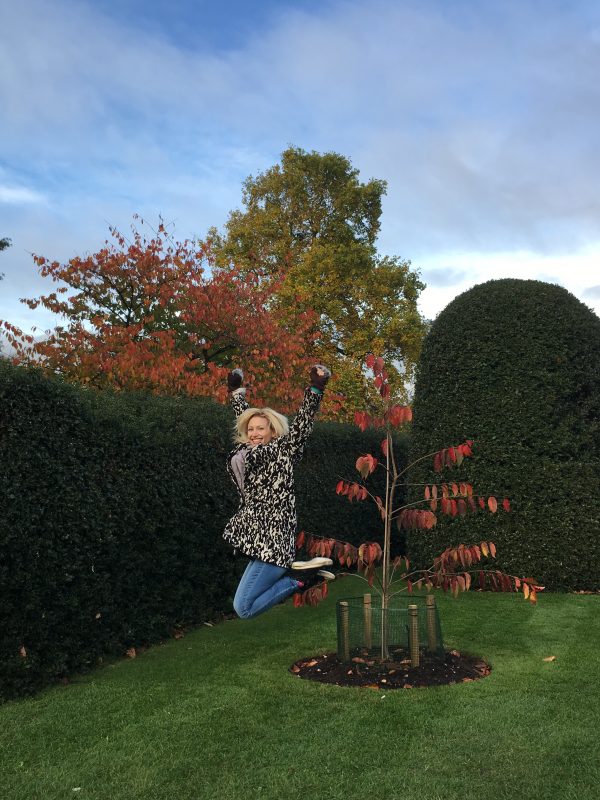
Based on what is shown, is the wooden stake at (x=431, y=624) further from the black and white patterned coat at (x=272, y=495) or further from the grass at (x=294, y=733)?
the black and white patterned coat at (x=272, y=495)

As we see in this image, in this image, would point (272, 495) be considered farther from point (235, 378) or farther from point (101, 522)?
point (101, 522)

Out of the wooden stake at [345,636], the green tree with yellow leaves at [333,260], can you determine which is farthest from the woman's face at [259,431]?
the green tree with yellow leaves at [333,260]

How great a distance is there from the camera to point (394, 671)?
5.44 m

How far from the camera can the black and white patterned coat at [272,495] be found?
555cm

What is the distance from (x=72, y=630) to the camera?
5828 mm

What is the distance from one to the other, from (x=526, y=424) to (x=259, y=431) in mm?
4761

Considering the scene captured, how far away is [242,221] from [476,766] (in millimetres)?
29394

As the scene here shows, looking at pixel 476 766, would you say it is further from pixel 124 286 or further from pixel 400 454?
pixel 124 286

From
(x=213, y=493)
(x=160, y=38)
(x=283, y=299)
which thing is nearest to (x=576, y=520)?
(x=213, y=493)

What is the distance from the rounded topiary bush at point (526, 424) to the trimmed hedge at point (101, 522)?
10.6ft

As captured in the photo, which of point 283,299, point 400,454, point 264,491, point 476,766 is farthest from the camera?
point 283,299

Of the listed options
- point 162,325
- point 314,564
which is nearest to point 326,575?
point 314,564

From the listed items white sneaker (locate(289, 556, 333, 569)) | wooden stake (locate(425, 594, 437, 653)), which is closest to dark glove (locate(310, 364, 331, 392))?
white sneaker (locate(289, 556, 333, 569))

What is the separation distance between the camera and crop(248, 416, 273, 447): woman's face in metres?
5.80
